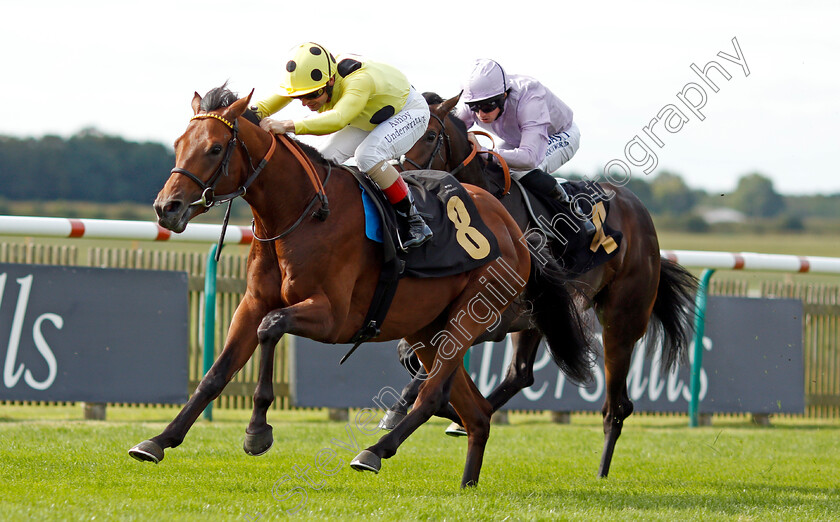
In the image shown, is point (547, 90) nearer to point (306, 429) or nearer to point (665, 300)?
A: point (665, 300)

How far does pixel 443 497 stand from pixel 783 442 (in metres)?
4.60

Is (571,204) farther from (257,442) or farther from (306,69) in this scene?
→ (257,442)

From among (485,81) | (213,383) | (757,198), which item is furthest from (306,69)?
(757,198)

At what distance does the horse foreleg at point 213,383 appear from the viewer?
4242 mm

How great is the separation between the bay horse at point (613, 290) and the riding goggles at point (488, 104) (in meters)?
0.18

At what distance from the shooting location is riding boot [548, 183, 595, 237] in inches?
257

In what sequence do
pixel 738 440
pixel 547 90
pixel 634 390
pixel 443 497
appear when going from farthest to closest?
pixel 634 390 < pixel 738 440 < pixel 547 90 < pixel 443 497

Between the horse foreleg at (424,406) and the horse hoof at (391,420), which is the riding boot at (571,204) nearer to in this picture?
the horse foreleg at (424,406)

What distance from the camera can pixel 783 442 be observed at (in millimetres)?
8461

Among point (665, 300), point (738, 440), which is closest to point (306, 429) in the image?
point (665, 300)

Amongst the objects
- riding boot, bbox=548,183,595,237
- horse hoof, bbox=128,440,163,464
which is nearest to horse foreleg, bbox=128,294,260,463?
horse hoof, bbox=128,440,163,464

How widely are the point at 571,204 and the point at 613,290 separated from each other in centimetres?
80

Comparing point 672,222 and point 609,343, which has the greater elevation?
point 672,222

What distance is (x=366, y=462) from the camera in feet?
15.4
